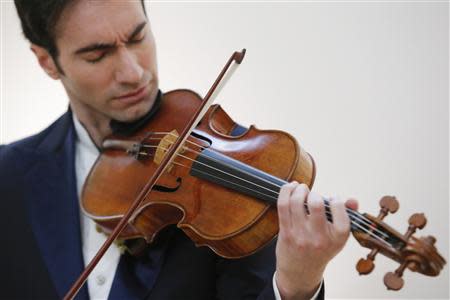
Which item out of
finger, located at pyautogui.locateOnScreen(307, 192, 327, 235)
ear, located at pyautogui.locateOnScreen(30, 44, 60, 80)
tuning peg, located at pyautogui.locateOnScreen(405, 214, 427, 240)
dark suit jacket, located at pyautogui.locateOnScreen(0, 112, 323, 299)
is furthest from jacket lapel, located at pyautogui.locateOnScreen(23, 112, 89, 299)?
tuning peg, located at pyautogui.locateOnScreen(405, 214, 427, 240)

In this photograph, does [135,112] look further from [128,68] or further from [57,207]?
[57,207]

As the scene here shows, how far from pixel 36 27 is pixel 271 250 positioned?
69 cm

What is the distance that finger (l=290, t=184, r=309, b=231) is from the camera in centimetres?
74

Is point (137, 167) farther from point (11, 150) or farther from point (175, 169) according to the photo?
point (11, 150)

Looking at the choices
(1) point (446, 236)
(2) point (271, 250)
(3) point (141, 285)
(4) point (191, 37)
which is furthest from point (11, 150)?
(1) point (446, 236)

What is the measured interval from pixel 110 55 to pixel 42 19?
0.55ft

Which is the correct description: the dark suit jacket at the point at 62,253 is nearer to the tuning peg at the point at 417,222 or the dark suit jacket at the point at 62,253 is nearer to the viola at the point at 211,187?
the viola at the point at 211,187

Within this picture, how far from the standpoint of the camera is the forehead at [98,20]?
41.0 inches

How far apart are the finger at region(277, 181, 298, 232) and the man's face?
1.50 feet

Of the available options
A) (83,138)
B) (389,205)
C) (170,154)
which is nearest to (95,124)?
(83,138)

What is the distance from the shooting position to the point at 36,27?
3.66 ft

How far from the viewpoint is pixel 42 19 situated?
3.57 feet

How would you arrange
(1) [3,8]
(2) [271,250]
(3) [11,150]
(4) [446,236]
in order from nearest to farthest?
(2) [271,250]
(3) [11,150]
(4) [446,236]
(1) [3,8]

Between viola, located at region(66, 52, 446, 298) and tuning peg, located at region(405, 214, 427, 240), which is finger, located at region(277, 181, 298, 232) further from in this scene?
tuning peg, located at region(405, 214, 427, 240)
